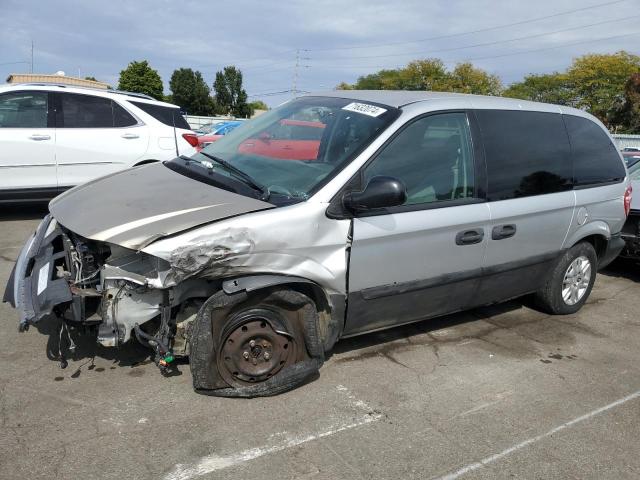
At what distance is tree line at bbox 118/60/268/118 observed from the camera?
181 feet

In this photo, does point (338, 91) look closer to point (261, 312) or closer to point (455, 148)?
point (455, 148)

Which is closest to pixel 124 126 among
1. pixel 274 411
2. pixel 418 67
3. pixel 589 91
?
pixel 274 411

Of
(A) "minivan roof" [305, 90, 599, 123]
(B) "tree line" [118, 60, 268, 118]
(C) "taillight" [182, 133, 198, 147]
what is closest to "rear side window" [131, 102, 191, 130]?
(C) "taillight" [182, 133, 198, 147]

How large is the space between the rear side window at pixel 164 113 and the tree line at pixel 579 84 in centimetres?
4891

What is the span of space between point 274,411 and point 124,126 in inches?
228

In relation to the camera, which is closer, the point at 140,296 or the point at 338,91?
the point at 140,296

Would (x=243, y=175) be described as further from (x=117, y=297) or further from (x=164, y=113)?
(x=164, y=113)

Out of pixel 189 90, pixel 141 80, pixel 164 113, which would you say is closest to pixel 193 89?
pixel 189 90

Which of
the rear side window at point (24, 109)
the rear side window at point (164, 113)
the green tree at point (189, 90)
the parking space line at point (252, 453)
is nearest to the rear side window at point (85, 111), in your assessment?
the rear side window at point (24, 109)

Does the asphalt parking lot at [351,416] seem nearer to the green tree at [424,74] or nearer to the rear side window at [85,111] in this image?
the rear side window at [85,111]

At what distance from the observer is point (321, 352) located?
344cm

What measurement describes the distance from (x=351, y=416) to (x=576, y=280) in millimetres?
2961

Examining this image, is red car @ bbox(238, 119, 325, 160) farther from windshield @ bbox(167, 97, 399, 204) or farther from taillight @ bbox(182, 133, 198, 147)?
taillight @ bbox(182, 133, 198, 147)

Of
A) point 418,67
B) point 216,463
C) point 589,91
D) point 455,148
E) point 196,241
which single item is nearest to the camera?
point 216,463
